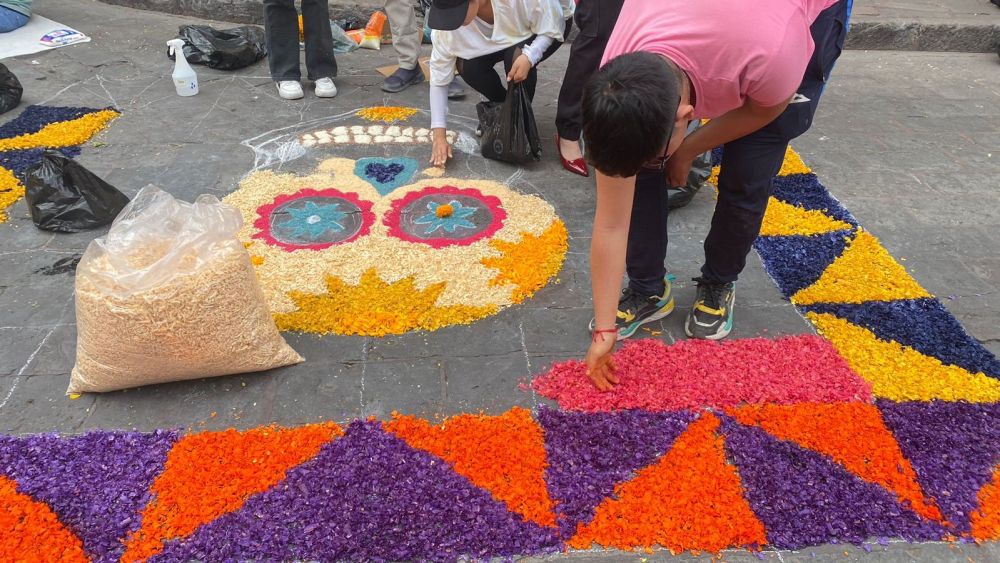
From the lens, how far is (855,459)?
2016 mm

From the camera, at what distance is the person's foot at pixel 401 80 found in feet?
16.1

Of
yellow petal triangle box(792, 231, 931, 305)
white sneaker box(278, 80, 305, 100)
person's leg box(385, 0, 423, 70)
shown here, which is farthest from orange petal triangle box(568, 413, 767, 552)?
person's leg box(385, 0, 423, 70)

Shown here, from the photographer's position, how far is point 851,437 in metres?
2.09

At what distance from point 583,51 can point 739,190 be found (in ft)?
4.94

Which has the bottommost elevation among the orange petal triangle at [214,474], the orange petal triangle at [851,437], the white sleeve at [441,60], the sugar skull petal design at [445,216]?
the sugar skull petal design at [445,216]

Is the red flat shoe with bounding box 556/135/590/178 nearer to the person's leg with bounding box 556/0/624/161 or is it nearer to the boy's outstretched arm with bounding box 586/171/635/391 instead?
the person's leg with bounding box 556/0/624/161

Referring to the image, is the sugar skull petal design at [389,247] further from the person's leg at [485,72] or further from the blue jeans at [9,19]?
the blue jeans at [9,19]

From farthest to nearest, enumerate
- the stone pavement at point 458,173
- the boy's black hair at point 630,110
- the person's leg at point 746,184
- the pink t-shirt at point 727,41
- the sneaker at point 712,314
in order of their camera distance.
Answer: the sneaker at point 712,314 < the stone pavement at point 458,173 < the person's leg at point 746,184 < the pink t-shirt at point 727,41 < the boy's black hair at point 630,110

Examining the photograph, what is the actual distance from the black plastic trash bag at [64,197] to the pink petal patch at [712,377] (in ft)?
7.74

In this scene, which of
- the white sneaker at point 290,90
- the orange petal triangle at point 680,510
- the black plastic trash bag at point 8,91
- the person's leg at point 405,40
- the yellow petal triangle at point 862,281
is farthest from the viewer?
the person's leg at point 405,40

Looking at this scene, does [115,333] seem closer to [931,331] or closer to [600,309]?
[600,309]

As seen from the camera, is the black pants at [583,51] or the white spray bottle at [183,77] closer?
the black pants at [583,51]

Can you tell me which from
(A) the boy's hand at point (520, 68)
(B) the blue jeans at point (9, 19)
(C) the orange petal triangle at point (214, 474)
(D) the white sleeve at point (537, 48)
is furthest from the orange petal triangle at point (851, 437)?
(B) the blue jeans at point (9, 19)

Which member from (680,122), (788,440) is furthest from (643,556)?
(680,122)
